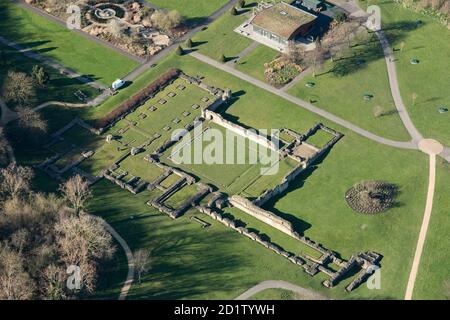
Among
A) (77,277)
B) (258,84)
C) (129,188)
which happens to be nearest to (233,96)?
(258,84)

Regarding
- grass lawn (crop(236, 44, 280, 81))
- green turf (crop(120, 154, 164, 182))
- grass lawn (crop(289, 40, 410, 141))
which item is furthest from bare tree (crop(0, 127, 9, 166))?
grass lawn (crop(289, 40, 410, 141))

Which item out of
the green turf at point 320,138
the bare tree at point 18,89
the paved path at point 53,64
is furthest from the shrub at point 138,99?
the green turf at point 320,138

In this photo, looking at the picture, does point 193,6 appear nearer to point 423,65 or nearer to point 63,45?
point 63,45

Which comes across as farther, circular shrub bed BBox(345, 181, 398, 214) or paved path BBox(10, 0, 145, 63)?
paved path BBox(10, 0, 145, 63)

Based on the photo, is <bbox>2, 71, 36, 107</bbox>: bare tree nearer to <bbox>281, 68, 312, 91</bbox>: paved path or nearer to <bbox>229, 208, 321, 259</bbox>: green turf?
<bbox>229, 208, 321, 259</bbox>: green turf

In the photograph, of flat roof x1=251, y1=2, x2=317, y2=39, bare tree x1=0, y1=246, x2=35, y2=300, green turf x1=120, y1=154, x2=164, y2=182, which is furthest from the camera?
flat roof x1=251, y1=2, x2=317, y2=39
